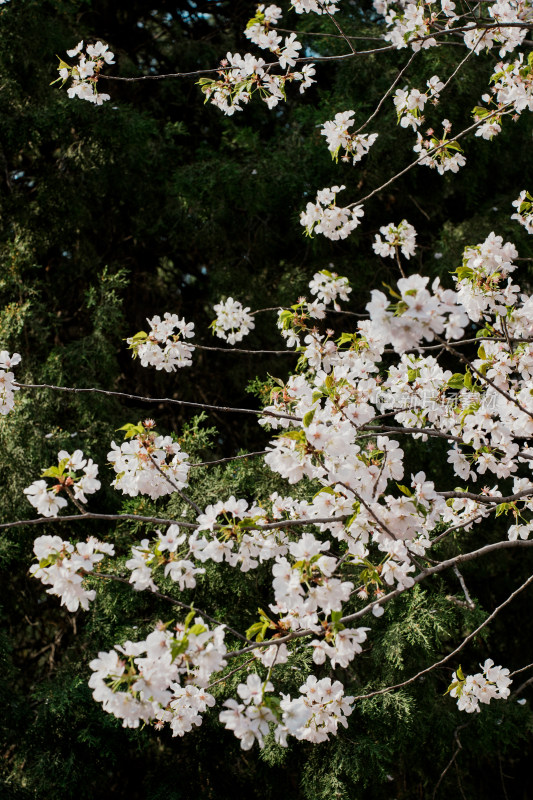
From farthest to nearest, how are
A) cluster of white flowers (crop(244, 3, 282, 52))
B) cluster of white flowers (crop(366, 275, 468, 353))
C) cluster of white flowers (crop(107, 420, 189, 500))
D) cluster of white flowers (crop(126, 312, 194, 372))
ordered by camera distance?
cluster of white flowers (crop(244, 3, 282, 52)) → cluster of white flowers (crop(126, 312, 194, 372)) → cluster of white flowers (crop(107, 420, 189, 500)) → cluster of white flowers (crop(366, 275, 468, 353))

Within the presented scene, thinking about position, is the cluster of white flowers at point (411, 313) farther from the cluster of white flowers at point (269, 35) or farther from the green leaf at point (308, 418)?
the cluster of white flowers at point (269, 35)

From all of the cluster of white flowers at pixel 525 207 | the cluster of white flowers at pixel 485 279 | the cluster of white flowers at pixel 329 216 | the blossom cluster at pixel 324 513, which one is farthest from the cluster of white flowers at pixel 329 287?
the cluster of white flowers at pixel 525 207

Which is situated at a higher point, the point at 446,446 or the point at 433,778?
the point at 446,446

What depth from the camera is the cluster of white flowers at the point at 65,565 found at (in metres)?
1.30

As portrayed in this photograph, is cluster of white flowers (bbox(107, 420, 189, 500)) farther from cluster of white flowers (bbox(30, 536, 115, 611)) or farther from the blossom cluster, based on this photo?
cluster of white flowers (bbox(30, 536, 115, 611))

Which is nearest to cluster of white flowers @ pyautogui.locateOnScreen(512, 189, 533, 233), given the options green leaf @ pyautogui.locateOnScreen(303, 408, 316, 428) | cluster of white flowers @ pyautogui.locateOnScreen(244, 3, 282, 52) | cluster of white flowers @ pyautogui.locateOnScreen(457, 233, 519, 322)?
cluster of white flowers @ pyautogui.locateOnScreen(457, 233, 519, 322)

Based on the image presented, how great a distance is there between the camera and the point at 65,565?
1.31m

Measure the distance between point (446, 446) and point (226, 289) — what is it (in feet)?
4.37

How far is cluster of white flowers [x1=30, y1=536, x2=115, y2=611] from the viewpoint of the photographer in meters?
1.30

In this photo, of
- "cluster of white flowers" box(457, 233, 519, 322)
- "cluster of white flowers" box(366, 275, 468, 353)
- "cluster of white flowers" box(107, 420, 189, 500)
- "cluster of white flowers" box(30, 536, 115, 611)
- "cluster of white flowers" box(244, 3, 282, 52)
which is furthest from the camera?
"cluster of white flowers" box(244, 3, 282, 52)

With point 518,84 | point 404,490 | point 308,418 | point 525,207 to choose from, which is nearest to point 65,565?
point 308,418

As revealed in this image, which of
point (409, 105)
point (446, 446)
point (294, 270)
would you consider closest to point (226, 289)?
point (294, 270)

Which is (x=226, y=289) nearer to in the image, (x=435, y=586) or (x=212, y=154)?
(x=212, y=154)

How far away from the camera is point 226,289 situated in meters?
3.56
